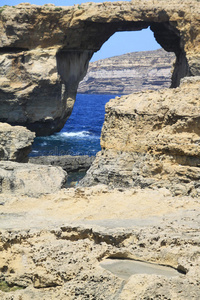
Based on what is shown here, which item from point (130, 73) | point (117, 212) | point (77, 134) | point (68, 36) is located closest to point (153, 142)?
point (117, 212)

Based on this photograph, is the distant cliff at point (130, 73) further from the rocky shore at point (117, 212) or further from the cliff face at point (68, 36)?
the rocky shore at point (117, 212)

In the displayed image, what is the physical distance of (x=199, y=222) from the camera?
6594mm

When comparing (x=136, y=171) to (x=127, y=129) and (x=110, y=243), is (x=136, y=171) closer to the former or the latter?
(x=127, y=129)

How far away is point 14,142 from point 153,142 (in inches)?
390

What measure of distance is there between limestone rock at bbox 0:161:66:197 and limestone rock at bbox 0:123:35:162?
5.59m

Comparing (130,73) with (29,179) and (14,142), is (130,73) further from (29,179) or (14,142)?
(29,179)

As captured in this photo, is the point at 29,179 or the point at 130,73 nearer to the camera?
the point at 29,179

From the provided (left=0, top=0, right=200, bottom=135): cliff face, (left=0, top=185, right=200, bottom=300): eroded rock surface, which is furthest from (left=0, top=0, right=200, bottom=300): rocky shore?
(left=0, top=0, right=200, bottom=135): cliff face

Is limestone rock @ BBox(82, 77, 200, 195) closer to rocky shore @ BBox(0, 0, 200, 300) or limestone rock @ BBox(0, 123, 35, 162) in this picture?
rocky shore @ BBox(0, 0, 200, 300)

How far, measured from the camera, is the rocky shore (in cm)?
554

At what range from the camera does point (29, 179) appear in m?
12.2

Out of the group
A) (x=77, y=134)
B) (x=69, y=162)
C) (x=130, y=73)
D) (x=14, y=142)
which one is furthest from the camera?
(x=130, y=73)

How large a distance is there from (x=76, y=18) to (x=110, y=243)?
29702mm

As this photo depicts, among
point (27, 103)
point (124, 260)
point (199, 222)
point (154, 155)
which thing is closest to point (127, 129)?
point (154, 155)
